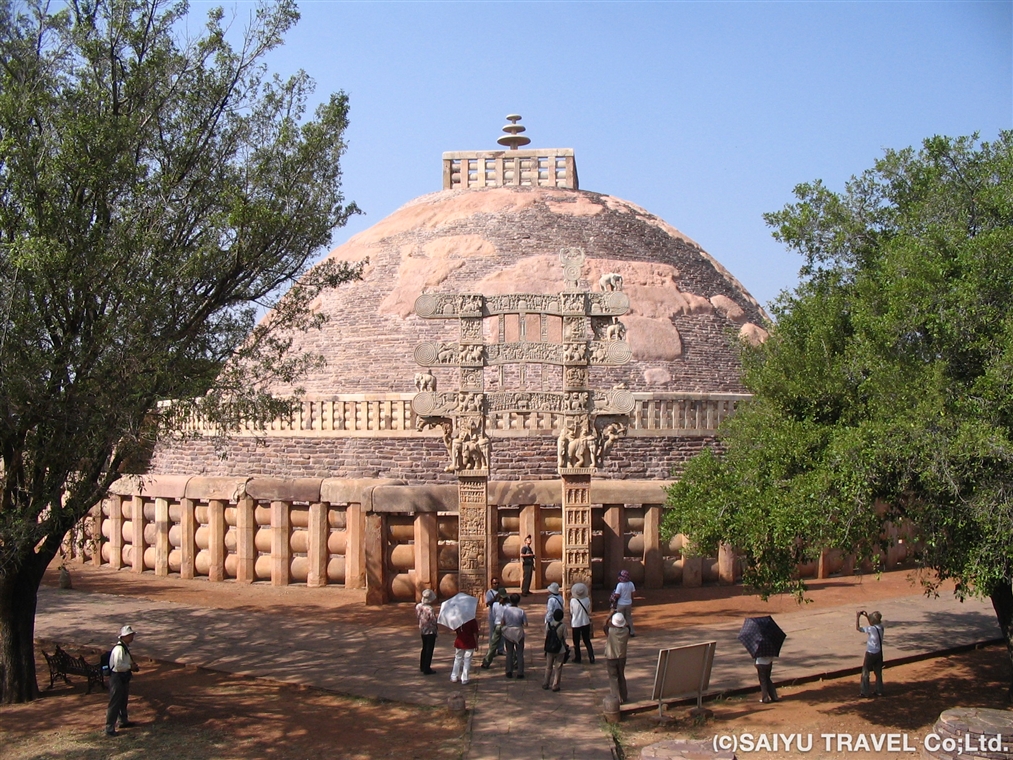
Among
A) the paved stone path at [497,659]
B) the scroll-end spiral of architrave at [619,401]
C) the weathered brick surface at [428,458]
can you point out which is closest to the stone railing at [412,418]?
the weathered brick surface at [428,458]

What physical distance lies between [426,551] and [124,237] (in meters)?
6.77

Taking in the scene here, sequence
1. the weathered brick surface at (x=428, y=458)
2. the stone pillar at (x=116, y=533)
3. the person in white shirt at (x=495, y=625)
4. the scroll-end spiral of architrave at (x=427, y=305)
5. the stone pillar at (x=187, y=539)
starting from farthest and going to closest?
1. the weathered brick surface at (x=428, y=458)
2. the stone pillar at (x=116, y=533)
3. the stone pillar at (x=187, y=539)
4. the scroll-end spiral of architrave at (x=427, y=305)
5. the person in white shirt at (x=495, y=625)

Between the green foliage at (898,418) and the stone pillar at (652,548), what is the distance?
4.94 meters

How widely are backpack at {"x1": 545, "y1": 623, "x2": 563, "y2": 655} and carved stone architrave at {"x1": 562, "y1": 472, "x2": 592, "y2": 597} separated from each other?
9.96ft

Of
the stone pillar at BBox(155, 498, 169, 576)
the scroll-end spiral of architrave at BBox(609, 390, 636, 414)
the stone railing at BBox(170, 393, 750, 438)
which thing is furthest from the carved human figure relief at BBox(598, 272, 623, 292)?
the stone pillar at BBox(155, 498, 169, 576)

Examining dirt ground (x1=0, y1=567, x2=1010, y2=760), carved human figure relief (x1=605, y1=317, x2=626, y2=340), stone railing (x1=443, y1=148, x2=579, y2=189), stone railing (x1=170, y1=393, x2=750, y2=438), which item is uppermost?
stone railing (x1=443, y1=148, x2=579, y2=189)

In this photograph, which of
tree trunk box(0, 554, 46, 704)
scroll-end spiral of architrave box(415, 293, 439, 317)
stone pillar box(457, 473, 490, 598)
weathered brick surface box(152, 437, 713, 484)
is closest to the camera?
tree trunk box(0, 554, 46, 704)

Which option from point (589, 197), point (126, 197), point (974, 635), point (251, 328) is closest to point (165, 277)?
point (126, 197)

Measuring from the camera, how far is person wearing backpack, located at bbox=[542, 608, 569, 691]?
30.6 ft

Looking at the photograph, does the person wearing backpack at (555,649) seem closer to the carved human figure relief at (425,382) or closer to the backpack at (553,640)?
the backpack at (553,640)

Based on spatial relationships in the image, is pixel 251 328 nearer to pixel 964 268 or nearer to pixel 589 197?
pixel 964 268

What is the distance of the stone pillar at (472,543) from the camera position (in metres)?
12.5

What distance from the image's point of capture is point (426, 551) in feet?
45.5

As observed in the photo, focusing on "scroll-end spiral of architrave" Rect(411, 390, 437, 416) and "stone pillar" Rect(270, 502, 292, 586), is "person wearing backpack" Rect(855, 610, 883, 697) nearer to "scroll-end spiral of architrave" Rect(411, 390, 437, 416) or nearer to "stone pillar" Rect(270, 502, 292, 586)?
"scroll-end spiral of architrave" Rect(411, 390, 437, 416)
